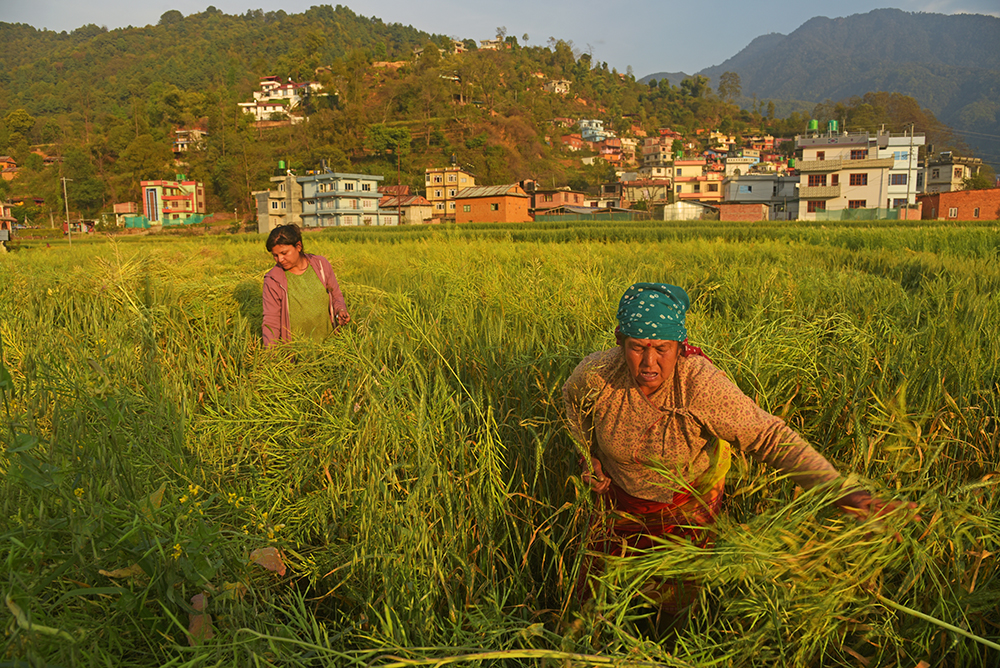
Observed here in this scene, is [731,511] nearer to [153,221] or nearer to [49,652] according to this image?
[49,652]

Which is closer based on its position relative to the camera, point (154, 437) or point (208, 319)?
point (154, 437)

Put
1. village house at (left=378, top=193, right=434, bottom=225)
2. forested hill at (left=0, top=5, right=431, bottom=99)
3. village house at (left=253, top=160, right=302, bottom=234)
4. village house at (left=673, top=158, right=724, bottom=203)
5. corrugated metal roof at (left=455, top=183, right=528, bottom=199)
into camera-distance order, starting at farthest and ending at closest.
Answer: forested hill at (left=0, top=5, right=431, bottom=99) < village house at (left=673, top=158, right=724, bottom=203) < village house at (left=378, top=193, right=434, bottom=225) < village house at (left=253, top=160, right=302, bottom=234) < corrugated metal roof at (left=455, top=183, right=528, bottom=199)

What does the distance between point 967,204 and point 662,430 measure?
161 feet

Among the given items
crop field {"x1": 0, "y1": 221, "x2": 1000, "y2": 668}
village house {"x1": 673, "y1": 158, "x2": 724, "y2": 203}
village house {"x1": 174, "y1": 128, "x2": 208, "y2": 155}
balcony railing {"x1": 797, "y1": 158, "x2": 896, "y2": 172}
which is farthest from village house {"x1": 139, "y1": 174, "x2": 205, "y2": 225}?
crop field {"x1": 0, "y1": 221, "x2": 1000, "y2": 668}

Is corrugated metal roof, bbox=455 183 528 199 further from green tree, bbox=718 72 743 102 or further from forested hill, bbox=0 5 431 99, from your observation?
green tree, bbox=718 72 743 102

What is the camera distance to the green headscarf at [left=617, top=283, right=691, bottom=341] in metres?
1.73

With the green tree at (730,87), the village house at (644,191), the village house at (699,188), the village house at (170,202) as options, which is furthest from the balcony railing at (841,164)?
the green tree at (730,87)

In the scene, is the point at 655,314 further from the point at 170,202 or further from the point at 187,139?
the point at 187,139

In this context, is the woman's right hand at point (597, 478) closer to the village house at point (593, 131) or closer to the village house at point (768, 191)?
the village house at point (768, 191)

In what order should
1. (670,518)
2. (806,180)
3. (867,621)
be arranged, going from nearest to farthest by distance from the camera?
(867,621) → (670,518) → (806,180)

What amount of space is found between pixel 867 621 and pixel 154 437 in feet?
8.93

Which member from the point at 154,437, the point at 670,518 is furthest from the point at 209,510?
the point at 670,518

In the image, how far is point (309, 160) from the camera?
3029 inches

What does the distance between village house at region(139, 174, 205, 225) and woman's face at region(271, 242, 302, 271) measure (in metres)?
68.9
